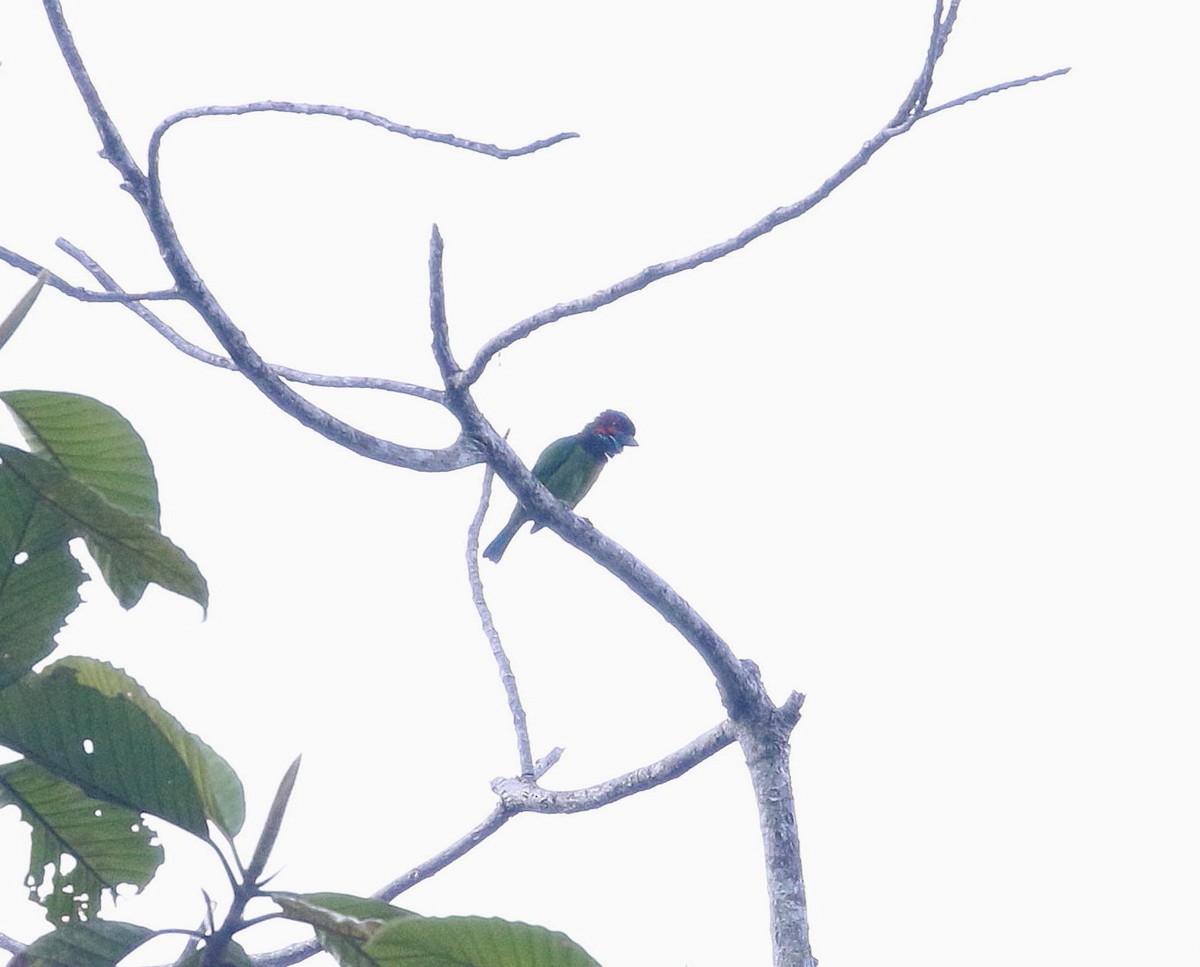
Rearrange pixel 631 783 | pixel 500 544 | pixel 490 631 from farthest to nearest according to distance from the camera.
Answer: pixel 500 544 → pixel 490 631 → pixel 631 783

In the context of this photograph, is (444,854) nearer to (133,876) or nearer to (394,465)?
(394,465)

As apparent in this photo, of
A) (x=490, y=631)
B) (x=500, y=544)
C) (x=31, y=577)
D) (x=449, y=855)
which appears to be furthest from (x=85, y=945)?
(x=500, y=544)

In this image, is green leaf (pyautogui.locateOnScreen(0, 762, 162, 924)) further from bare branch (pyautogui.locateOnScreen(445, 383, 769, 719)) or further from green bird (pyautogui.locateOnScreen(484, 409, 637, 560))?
green bird (pyautogui.locateOnScreen(484, 409, 637, 560))

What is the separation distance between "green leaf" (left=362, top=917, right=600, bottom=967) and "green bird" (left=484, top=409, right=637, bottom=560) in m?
6.34

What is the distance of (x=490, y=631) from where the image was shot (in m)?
2.86

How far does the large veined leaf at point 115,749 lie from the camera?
0.98 metres

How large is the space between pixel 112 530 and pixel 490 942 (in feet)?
1.50

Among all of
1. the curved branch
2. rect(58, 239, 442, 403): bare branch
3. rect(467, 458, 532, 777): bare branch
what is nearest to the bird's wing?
rect(467, 458, 532, 777): bare branch

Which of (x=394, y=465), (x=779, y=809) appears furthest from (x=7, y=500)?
(x=779, y=809)

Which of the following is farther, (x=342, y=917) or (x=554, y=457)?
(x=554, y=457)

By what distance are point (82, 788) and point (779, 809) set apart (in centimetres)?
147

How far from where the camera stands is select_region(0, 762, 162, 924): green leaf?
1.12 metres

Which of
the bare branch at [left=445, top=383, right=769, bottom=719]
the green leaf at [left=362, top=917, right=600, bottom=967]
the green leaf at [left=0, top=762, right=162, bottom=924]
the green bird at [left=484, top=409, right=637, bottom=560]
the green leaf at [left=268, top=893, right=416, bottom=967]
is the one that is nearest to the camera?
the green leaf at [left=362, top=917, right=600, bottom=967]

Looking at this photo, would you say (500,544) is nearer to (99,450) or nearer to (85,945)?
(99,450)
